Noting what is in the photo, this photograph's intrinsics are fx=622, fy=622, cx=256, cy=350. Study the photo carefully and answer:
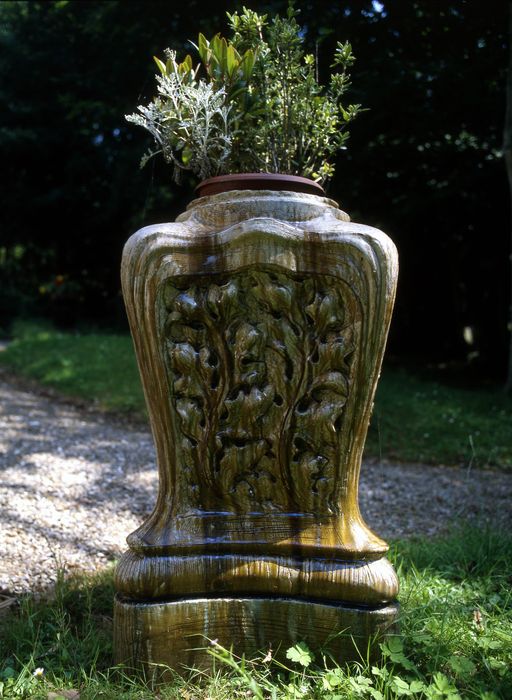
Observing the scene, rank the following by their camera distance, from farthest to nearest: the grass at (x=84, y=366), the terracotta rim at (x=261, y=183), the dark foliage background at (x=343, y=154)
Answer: the dark foliage background at (x=343, y=154)
the grass at (x=84, y=366)
the terracotta rim at (x=261, y=183)

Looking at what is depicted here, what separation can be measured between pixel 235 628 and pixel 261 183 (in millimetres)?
1565

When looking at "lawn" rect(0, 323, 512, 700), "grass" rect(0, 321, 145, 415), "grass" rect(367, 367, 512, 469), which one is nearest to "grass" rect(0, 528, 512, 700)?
"lawn" rect(0, 323, 512, 700)

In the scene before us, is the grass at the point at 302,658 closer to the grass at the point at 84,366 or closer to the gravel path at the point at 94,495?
the gravel path at the point at 94,495

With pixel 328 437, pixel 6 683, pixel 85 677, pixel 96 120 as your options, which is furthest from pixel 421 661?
pixel 96 120

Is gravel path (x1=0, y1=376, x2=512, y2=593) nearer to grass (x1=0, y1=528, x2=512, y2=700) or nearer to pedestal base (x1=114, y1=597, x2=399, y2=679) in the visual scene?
grass (x1=0, y1=528, x2=512, y2=700)

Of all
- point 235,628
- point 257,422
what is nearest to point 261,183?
point 257,422

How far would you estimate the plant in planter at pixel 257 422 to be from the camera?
6.91 feet

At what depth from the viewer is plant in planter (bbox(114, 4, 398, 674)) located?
6.91 feet

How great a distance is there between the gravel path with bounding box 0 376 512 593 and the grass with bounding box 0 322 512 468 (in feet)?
1.25

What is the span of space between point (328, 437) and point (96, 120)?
37.7 ft

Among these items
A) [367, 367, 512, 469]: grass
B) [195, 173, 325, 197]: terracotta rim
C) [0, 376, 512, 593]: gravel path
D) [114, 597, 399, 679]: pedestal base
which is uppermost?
[195, 173, 325, 197]: terracotta rim

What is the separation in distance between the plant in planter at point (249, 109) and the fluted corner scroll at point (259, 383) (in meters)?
0.62

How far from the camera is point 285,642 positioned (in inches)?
85.0

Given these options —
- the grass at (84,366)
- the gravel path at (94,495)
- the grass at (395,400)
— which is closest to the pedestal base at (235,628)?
the gravel path at (94,495)
